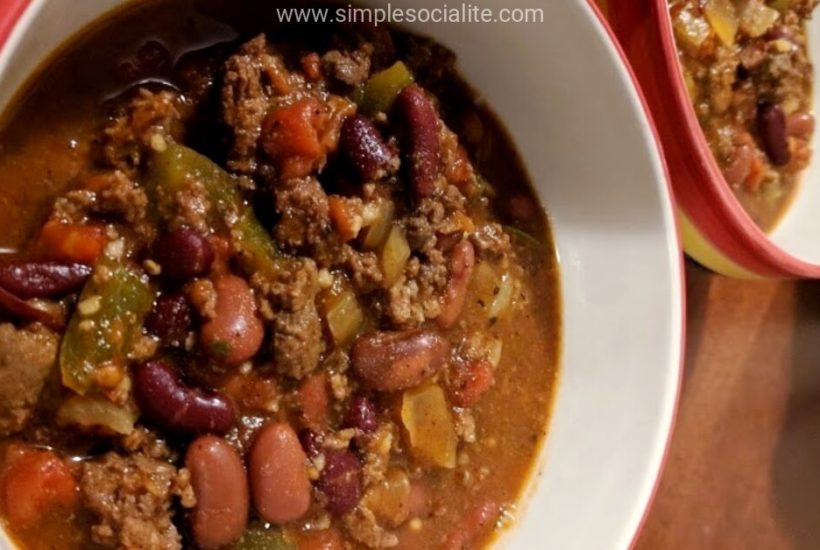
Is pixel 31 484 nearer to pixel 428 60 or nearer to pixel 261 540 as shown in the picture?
pixel 261 540

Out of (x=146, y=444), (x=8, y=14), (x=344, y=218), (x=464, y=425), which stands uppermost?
(x=8, y=14)

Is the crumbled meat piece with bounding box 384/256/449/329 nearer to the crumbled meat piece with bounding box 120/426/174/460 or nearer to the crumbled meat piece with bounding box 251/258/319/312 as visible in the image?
A: the crumbled meat piece with bounding box 251/258/319/312

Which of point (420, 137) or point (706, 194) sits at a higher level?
point (420, 137)

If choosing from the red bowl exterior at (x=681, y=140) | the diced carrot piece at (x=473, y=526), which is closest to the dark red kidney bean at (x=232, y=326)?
the diced carrot piece at (x=473, y=526)

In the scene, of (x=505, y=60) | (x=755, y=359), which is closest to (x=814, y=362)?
(x=755, y=359)

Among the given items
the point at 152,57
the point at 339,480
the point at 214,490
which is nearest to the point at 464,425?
the point at 339,480

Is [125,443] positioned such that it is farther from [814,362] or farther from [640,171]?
[814,362]
